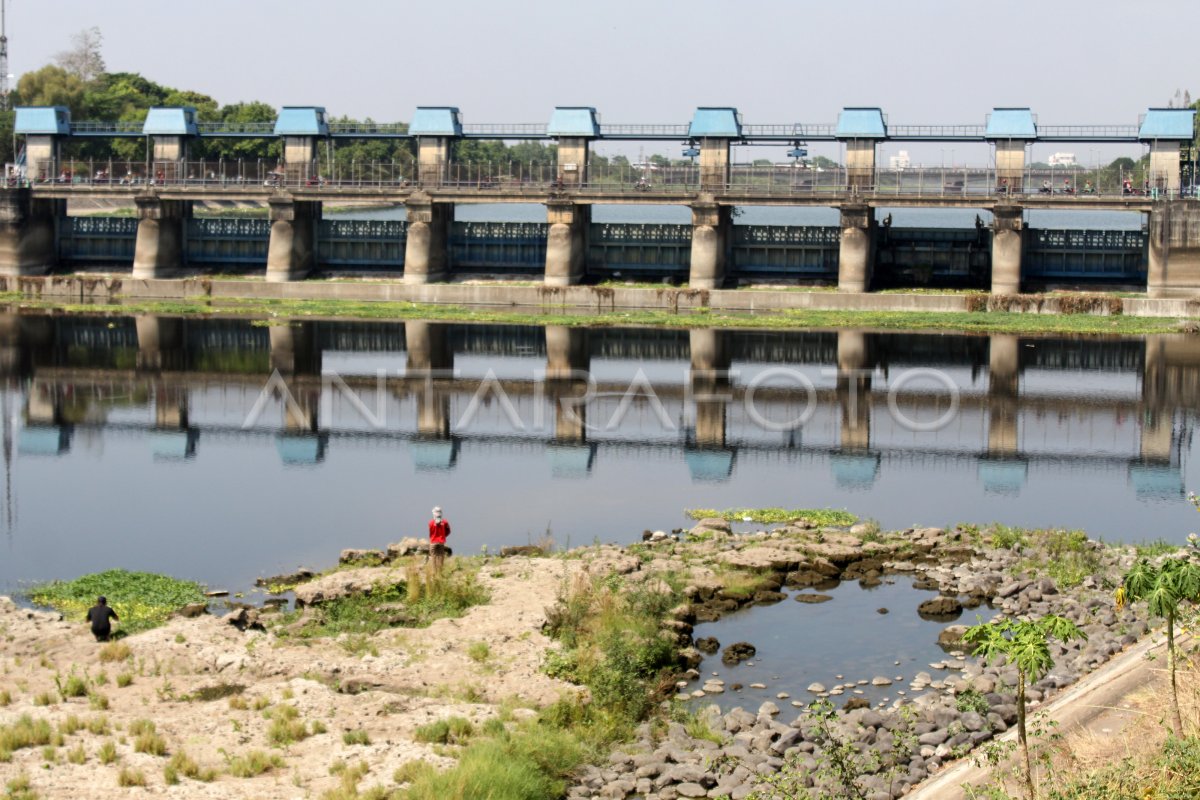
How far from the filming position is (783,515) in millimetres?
29547

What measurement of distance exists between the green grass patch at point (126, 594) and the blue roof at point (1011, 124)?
168 feet

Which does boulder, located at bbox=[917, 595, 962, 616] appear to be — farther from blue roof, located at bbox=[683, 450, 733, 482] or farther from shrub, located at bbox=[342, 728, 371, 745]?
shrub, located at bbox=[342, 728, 371, 745]

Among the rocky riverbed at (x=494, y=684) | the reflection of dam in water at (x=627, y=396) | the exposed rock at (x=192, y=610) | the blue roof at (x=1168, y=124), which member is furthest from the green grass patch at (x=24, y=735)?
the blue roof at (x=1168, y=124)

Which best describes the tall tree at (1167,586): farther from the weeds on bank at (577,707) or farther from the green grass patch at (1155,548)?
the green grass patch at (1155,548)

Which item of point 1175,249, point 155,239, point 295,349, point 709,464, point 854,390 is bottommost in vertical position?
point 709,464

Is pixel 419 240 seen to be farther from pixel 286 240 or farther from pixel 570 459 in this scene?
pixel 570 459

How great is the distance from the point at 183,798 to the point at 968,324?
48.1m

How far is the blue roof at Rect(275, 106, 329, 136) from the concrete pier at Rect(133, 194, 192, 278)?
6.39 metres

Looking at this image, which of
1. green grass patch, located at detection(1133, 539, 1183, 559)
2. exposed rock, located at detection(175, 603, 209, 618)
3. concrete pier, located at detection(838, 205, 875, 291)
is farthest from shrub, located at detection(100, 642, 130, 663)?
concrete pier, located at detection(838, 205, 875, 291)

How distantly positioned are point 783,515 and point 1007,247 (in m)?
37.0

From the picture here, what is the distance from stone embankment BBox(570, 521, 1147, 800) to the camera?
16.2 meters

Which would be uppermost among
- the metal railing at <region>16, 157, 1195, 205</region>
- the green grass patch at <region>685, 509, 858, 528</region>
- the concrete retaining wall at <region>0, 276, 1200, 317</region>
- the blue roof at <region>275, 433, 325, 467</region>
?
the metal railing at <region>16, 157, 1195, 205</region>

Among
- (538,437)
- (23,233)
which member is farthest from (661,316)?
(23,233)

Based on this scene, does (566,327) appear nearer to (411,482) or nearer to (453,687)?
(411,482)
